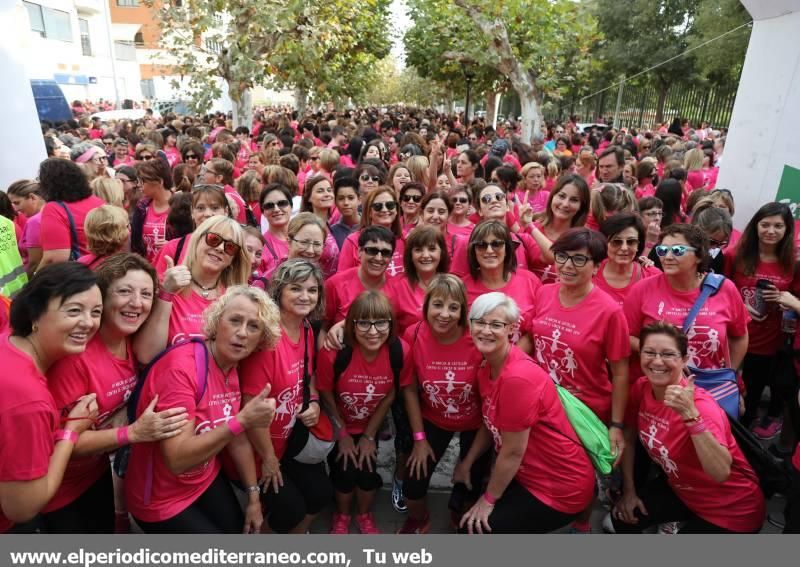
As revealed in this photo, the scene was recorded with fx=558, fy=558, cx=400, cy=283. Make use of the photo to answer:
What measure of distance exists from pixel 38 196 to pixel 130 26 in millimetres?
43037

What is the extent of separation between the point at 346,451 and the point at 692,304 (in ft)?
7.63

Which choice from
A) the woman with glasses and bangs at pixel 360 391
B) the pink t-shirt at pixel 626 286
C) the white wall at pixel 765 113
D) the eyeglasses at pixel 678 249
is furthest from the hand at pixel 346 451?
the white wall at pixel 765 113

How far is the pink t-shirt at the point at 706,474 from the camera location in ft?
9.50

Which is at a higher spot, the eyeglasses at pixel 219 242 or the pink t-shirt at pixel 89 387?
the eyeglasses at pixel 219 242

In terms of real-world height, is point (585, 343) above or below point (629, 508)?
above

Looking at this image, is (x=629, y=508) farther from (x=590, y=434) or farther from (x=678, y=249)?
(x=678, y=249)

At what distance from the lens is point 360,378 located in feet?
11.0

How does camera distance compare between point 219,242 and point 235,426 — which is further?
point 219,242

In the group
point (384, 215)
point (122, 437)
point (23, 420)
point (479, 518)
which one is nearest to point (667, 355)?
point (479, 518)

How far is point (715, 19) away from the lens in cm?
2209

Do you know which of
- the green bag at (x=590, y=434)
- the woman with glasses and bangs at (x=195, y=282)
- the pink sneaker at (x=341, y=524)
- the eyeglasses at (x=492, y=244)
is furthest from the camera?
the eyeglasses at (x=492, y=244)

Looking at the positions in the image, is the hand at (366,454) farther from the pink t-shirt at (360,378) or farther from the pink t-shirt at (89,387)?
the pink t-shirt at (89,387)

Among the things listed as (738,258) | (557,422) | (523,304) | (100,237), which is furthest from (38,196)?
(738,258)
